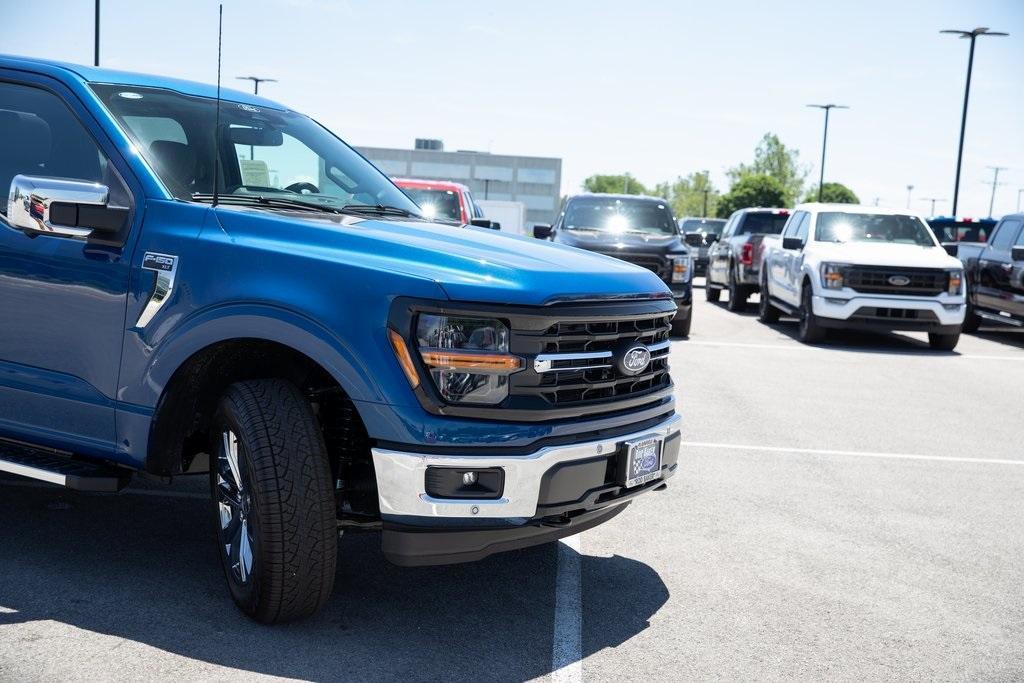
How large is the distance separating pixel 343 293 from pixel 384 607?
Answer: 1281mm

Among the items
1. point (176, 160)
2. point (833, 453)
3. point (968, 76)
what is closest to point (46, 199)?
point (176, 160)

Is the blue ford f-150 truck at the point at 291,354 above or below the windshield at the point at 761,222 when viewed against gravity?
below

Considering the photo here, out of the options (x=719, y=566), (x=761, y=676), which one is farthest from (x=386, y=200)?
(x=761, y=676)

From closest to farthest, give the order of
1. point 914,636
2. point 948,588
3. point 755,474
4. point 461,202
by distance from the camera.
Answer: point 914,636
point 948,588
point 755,474
point 461,202

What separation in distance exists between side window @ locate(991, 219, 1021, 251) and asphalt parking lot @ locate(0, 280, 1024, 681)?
974 centimetres

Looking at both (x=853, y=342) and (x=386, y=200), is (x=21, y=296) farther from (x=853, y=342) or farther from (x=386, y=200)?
(x=853, y=342)

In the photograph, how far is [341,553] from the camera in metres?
4.84

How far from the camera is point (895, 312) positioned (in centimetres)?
1406

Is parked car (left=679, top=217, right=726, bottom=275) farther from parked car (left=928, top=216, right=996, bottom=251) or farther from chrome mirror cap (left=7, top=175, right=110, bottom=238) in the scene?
chrome mirror cap (left=7, top=175, right=110, bottom=238)

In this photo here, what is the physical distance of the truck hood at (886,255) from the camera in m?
14.1

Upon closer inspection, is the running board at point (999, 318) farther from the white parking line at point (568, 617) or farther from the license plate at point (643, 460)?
the license plate at point (643, 460)

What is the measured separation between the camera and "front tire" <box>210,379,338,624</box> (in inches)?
144

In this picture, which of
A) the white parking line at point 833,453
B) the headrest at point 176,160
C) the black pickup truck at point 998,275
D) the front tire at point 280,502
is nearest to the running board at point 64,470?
the front tire at point 280,502

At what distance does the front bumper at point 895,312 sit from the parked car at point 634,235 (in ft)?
6.27
